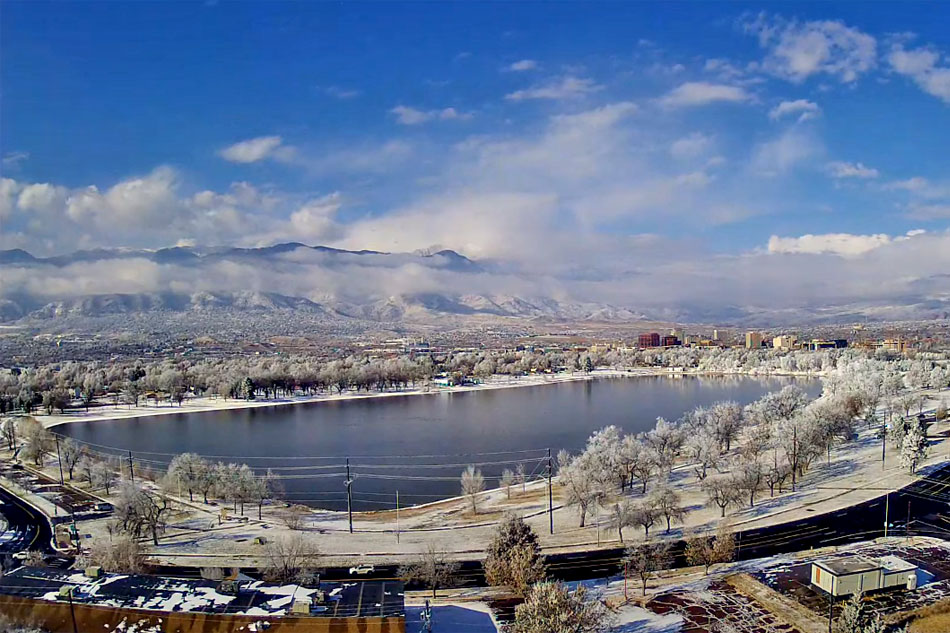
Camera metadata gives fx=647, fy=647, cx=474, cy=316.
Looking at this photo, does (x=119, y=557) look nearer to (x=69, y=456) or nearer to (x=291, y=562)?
(x=291, y=562)

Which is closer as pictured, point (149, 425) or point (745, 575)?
point (745, 575)

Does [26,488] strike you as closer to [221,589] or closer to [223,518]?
[223,518]

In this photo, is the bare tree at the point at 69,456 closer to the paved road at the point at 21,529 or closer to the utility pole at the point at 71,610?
the paved road at the point at 21,529

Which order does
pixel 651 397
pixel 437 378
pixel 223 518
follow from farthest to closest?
pixel 437 378
pixel 651 397
pixel 223 518

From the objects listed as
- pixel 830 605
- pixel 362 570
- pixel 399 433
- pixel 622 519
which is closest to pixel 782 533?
pixel 622 519

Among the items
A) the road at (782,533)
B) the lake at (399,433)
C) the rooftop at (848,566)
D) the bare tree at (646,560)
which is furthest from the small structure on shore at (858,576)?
the lake at (399,433)

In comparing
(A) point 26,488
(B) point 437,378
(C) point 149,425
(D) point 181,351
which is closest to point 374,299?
(D) point 181,351

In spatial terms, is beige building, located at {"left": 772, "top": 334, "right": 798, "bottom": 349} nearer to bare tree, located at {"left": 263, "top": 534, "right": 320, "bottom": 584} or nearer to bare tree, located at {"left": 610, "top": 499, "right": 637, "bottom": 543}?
bare tree, located at {"left": 610, "top": 499, "right": 637, "bottom": 543}
